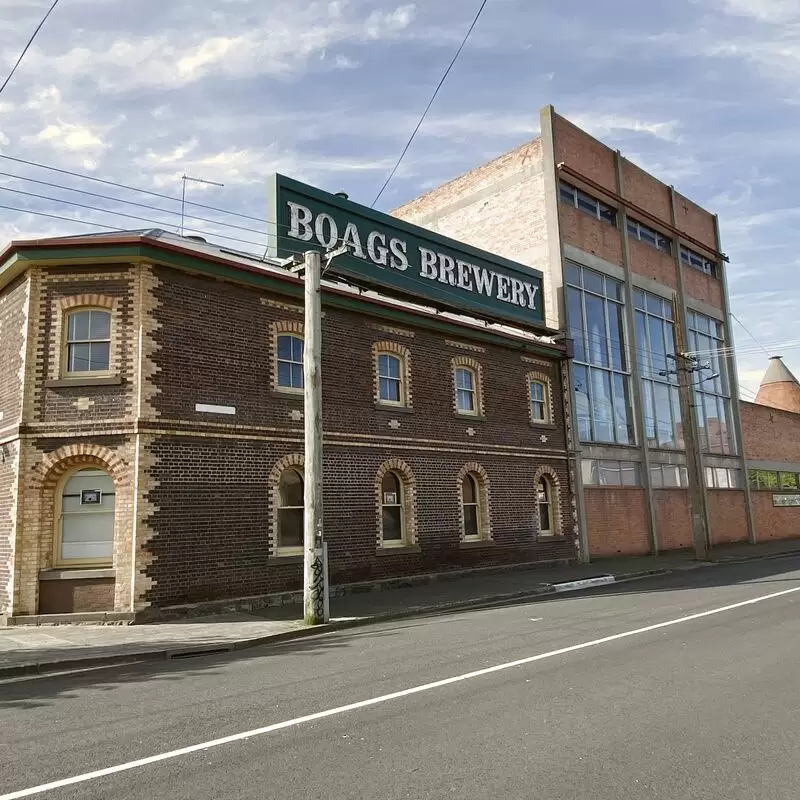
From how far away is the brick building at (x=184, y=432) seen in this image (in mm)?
13016

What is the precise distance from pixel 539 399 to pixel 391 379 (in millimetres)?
6513

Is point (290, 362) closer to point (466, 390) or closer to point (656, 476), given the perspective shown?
point (466, 390)

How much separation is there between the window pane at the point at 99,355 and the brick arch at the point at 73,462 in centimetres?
156

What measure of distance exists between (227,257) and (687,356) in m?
18.2

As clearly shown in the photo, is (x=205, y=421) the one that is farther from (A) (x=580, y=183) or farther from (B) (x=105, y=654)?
(A) (x=580, y=183)

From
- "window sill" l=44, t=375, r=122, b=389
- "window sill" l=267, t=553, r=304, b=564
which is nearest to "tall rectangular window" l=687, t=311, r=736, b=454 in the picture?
"window sill" l=267, t=553, r=304, b=564

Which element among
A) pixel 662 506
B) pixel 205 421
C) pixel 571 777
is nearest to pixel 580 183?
pixel 662 506

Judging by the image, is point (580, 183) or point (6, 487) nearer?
point (6, 487)

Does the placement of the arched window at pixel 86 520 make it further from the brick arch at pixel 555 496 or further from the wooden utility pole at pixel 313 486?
the brick arch at pixel 555 496

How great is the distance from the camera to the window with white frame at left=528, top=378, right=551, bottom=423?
72.7 ft

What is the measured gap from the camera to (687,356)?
2623 cm

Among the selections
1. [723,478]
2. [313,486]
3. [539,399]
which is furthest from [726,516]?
[313,486]

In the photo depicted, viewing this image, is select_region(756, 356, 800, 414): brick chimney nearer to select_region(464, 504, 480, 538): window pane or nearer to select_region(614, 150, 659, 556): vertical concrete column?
select_region(614, 150, 659, 556): vertical concrete column

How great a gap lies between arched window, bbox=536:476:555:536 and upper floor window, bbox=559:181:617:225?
1072cm
